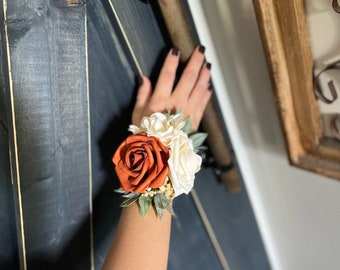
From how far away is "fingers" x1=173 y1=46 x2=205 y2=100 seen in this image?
54cm

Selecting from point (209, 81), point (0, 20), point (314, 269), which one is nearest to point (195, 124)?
point (209, 81)

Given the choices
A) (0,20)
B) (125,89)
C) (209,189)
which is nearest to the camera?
(0,20)

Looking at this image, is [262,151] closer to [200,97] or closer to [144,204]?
[200,97]

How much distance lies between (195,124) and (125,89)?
12 centimetres

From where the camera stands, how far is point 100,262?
0.59 metres

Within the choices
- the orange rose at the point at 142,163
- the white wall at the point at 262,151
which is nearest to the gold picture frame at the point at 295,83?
the white wall at the point at 262,151

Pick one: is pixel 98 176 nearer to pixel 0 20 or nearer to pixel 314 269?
pixel 0 20

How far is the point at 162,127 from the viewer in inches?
18.1

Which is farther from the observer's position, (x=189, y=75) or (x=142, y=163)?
(x=189, y=75)

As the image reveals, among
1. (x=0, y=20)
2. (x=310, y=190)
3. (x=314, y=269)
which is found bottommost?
(x=314, y=269)

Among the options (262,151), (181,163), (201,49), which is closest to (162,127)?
(181,163)

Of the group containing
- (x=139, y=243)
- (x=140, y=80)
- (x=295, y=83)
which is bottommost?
(x=139, y=243)

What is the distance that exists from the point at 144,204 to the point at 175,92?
0.17 meters

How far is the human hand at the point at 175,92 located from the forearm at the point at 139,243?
137 mm
